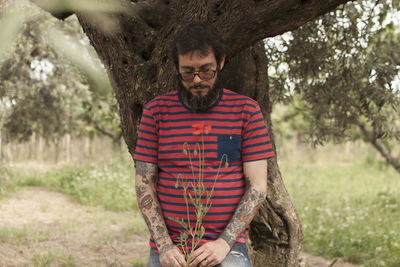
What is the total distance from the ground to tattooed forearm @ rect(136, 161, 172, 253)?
5.99ft

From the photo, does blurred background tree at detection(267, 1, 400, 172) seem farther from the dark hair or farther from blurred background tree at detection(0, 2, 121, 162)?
blurred background tree at detection(0, 2, 121, 162)

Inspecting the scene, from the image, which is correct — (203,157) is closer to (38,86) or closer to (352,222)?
(352,222)

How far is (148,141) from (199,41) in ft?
1.90

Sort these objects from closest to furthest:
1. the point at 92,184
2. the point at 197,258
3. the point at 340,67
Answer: the point at 197,258, the point at 340,67, the point at 92,184

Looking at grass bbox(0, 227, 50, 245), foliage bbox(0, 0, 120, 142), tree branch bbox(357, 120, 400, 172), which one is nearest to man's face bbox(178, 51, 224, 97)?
grass bbox(0, 227, 50, 245)

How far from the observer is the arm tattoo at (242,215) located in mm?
2010

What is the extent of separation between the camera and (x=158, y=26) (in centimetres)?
285

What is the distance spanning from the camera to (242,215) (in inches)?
80.6

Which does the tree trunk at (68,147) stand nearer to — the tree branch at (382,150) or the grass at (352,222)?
the grass at (352,222)

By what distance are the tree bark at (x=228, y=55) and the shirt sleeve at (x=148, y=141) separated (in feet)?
1.92

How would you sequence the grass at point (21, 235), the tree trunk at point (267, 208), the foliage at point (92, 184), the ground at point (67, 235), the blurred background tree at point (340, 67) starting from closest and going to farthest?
the tree trunk at point (267, 208) → the blurred background tree at point (340, 67) → the ground at point (67, 235) → the grass at point (21, 235) → the foliage at point (92, 184)

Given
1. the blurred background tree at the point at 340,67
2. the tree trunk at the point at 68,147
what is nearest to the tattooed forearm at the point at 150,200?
the blurred background tree at the point at 340,67

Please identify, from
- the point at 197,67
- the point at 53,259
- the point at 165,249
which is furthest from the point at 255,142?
the point at 53,259

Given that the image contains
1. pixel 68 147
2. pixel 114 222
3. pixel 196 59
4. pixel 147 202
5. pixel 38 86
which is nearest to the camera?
pixel 196 59
